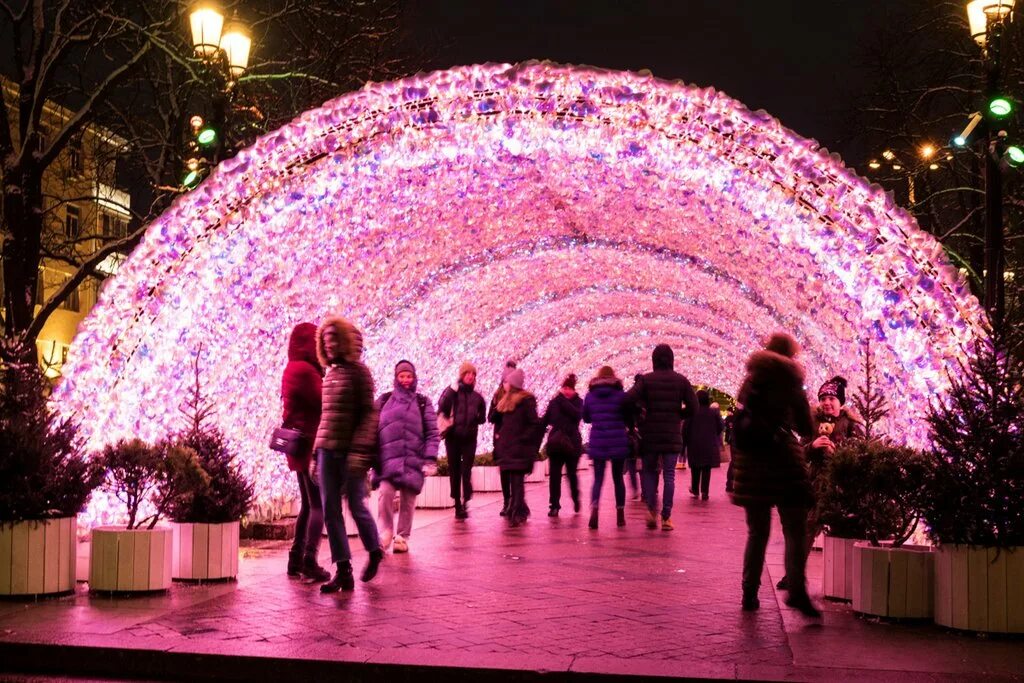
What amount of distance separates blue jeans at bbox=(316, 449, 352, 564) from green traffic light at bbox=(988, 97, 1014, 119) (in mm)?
7250

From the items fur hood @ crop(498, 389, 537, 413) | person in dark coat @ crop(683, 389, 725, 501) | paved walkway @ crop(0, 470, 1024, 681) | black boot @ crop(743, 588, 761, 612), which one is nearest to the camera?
paved walkway @ crop(0, 470, 1024, 681)

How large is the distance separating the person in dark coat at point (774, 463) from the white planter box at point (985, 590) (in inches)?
32.6

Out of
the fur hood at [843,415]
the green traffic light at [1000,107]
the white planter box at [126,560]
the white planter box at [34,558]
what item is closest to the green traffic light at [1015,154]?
the green traffic light at [1000,107]

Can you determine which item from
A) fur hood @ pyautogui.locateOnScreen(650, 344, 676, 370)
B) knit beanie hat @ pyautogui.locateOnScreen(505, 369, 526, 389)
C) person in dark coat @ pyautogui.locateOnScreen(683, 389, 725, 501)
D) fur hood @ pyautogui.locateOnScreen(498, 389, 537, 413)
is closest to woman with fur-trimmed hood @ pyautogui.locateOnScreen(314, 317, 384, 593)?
fur hood @ pyautogui.locateOnScreen(650, 344, 676, 370)

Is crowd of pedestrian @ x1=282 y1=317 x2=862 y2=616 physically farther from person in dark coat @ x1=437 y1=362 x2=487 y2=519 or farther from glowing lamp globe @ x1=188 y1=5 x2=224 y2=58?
glowing lamp globe @ x1=188 y1=5 x2=224 y2=58

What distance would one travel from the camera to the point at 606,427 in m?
14.2

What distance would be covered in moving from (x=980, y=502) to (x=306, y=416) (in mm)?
4545

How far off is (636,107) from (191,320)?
170 inches

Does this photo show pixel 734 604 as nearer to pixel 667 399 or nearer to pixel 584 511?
pixel 667 399

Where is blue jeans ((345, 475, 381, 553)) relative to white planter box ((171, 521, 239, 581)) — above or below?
above

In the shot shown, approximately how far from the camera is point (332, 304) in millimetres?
15312

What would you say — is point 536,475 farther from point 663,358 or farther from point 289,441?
point 289,441

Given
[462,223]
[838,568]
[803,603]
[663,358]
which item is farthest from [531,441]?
[803,603]

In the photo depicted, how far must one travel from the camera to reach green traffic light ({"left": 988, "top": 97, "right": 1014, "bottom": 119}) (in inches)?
479
